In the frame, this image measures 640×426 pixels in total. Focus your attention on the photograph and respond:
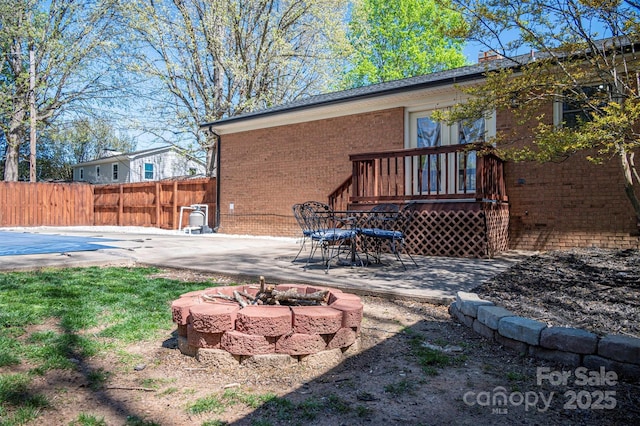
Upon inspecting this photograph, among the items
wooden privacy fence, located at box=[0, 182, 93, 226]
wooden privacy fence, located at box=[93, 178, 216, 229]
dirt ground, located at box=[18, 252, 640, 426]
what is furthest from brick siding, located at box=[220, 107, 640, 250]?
wooden privacy fence, located at box=[0, 182, 93, 226]

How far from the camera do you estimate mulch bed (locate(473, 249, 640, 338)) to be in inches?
113

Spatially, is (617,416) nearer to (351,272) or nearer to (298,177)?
(351,272)

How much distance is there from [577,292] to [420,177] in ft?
12.6

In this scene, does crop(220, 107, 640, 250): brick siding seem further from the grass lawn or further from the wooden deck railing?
the grass lawn

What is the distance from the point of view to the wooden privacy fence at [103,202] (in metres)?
15.7

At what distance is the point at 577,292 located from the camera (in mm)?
3641

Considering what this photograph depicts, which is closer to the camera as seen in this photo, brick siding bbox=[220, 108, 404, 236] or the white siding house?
brick siding bbox=[220, 108, 404, 236]

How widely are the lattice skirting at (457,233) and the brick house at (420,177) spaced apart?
0.02m

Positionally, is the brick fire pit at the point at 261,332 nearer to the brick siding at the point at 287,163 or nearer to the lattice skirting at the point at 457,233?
the lattice skirting at the point at 457,233

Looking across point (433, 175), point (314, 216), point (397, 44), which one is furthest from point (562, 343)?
point (397, 44)

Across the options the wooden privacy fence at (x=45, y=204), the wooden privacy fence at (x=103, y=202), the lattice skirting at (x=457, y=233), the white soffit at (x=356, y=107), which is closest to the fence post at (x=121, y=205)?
→ the wooden privacy fence at (x=103, y=202)

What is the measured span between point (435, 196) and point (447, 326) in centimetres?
428

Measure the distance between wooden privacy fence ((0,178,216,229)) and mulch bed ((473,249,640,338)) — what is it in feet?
38.6

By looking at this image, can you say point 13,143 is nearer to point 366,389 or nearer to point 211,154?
point 211,154
